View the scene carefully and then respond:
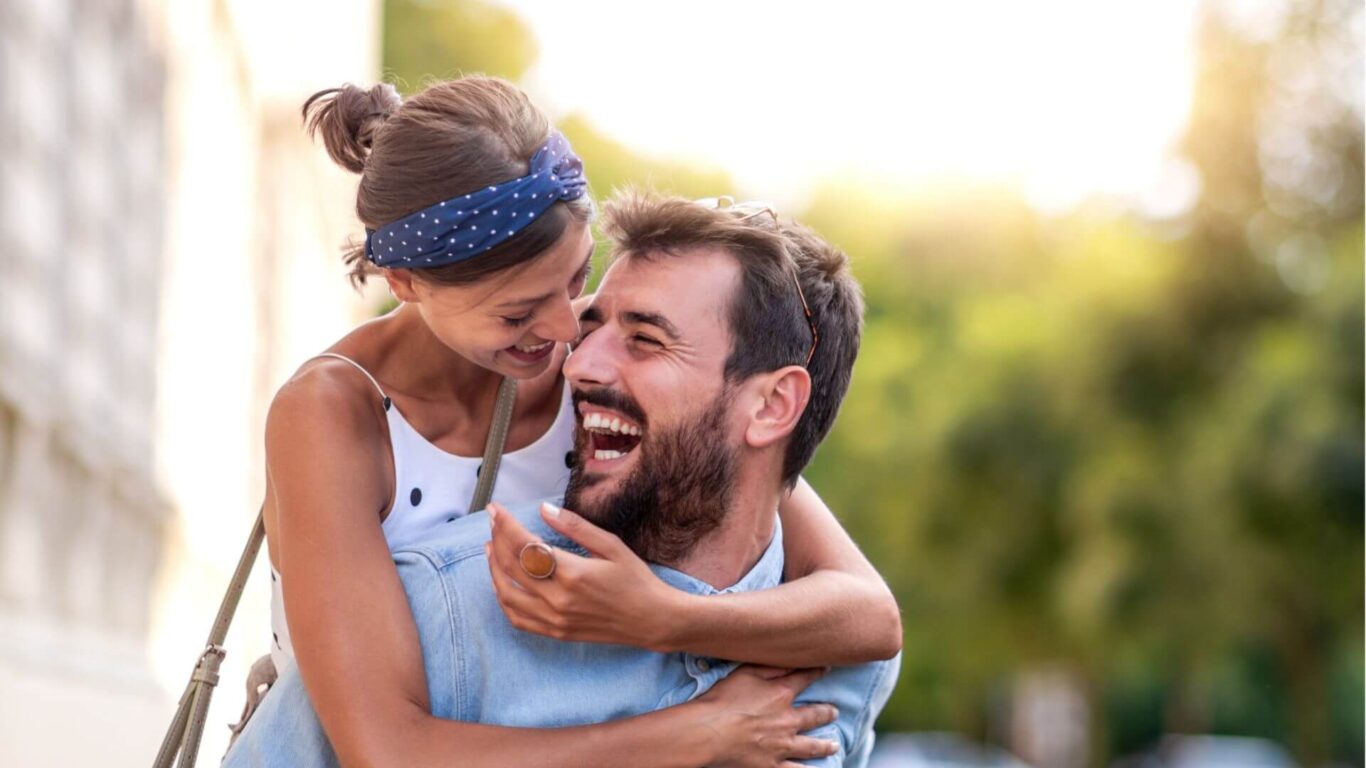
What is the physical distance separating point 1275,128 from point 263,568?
37.8 ft

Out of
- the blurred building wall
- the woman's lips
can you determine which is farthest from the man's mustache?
the blurred building wall

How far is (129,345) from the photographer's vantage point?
9.42 m

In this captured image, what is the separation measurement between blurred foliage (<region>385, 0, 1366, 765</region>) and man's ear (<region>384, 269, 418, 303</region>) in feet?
50.8

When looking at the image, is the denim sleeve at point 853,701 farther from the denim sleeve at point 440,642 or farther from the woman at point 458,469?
the denim sleeve at point 440,642

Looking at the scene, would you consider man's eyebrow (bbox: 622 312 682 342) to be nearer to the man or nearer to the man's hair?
the man

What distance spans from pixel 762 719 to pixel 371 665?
27.9 inches

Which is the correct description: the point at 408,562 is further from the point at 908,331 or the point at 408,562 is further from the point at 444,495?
the point at 908,331

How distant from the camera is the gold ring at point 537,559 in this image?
3.09 m

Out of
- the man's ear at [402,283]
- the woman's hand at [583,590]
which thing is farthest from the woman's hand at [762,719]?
the man's ear at [402,283]

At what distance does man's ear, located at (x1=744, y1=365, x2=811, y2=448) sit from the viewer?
366 cm

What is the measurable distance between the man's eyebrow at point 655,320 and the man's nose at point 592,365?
0.22ft

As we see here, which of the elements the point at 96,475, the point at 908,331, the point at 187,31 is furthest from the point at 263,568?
the point at 908,331

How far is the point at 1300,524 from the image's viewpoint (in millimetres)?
18766

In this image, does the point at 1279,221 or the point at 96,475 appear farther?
the point at 1279,221
